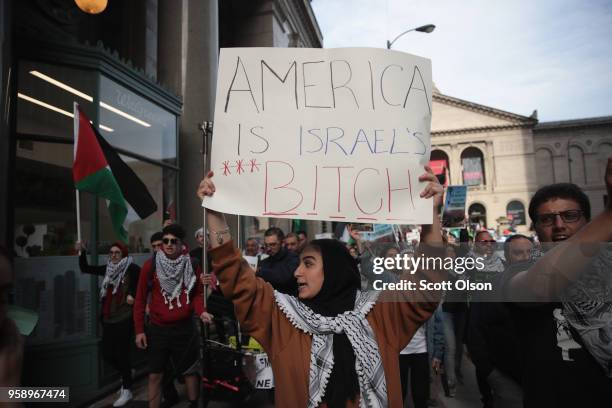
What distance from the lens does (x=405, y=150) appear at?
2.04 meters

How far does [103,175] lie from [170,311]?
1595 mm

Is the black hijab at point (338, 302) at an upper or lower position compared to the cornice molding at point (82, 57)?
lower

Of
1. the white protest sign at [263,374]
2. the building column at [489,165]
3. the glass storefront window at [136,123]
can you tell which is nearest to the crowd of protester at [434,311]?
the white protest sign at [263,374]

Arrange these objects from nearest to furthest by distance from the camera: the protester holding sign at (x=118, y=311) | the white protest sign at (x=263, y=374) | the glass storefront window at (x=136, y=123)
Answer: the white protest sign at (x=263, y=374), the protester holding sign at (x=118, y=311), the glass storefront window at (x=136, y=123)

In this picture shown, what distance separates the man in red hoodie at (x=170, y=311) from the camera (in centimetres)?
434

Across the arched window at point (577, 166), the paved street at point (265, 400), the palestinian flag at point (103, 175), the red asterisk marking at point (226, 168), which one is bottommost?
the paved street at point (265, 400)

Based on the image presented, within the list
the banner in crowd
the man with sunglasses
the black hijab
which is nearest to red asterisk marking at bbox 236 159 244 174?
the black hijab

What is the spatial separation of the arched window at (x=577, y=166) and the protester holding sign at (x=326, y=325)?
6334 cm

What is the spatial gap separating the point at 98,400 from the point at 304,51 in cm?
501

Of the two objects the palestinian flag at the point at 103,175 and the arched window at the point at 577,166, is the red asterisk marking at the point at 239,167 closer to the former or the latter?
the palestinian flag at the point at 103,175

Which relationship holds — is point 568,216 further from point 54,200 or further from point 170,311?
point 54,200

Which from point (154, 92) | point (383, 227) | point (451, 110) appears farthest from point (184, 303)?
point (451, 110)

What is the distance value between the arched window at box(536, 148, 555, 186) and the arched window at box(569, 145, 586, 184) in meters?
2.19

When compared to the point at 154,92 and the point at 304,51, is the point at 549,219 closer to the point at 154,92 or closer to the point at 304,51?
the point at 304,51
